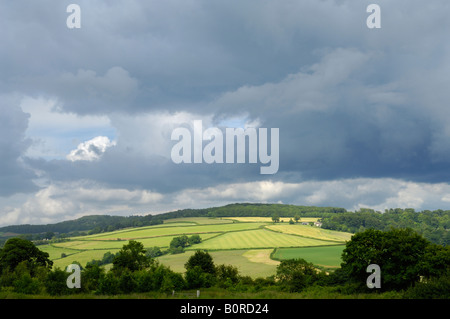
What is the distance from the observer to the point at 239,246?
149 meters

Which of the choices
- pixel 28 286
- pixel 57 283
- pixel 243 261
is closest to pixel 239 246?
pixel 243 261

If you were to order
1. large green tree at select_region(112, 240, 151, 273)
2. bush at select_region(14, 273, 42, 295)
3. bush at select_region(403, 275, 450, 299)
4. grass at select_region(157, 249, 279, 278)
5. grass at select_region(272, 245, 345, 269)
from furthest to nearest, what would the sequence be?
grass at select_region(272, 245, 345, 269)
grass at select_region(157, 249, 279, 278)
large green tree at select_region(112, 240, 151, 273)
bush at select_region(14, 273, 42, 295)
bush at select_region(403, 275, 450, 299)

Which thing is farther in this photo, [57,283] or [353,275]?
[353,275]

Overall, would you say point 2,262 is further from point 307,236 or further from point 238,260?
point 307,236

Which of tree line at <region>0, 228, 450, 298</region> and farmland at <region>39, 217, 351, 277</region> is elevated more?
tree line at <region>0, 228, 450, 298</region>

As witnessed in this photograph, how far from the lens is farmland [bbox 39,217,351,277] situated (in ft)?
380

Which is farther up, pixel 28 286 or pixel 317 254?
pixel 28 286

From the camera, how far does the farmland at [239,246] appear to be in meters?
116

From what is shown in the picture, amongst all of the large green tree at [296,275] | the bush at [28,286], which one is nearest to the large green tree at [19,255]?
the bush at [28,286]

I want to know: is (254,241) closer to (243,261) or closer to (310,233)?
(310,233)

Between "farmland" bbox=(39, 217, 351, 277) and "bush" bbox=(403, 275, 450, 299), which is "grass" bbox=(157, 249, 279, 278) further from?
"bush" bbox=(403, 275, 450, 299)

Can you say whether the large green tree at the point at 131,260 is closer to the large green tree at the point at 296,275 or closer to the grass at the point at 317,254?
the large green tree at the point at 296,275

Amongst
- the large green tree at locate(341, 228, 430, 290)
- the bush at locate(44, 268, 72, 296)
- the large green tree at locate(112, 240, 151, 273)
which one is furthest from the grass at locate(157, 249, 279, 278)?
the bush at locate(44, 268, 72, 296)
